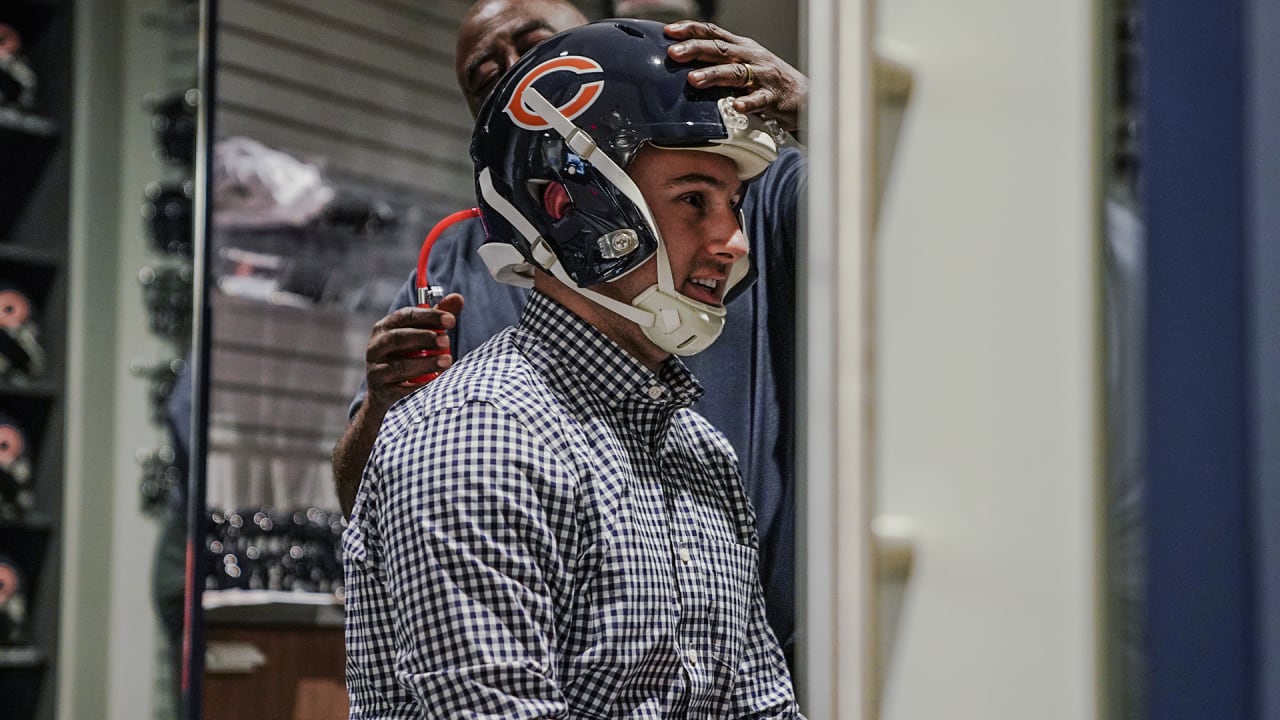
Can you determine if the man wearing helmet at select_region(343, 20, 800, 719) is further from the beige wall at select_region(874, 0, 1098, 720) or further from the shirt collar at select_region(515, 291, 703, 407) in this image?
the beige wall at select_region(874, 0, 1098, 720)

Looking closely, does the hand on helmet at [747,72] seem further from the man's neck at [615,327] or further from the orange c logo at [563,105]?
the man's neck at [615,327]

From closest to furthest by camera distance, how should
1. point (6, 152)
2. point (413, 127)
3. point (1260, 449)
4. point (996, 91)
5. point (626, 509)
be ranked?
point (1260, 449) < point (996, 91) < point (626, 509) < point (413, 127) < point (6, 152)

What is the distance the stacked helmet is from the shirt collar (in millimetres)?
32

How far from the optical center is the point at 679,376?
1444 mm

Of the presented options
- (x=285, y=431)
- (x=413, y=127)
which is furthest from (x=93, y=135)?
(x=413, y=127)

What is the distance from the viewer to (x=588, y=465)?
1394 millimetres

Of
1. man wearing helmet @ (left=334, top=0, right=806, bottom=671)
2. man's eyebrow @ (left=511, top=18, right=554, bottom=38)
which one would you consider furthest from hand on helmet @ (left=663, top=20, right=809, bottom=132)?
man's eyebrow @ (left=511, top=18, right=554, bottom=38)

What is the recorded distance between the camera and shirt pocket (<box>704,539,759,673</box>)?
1.40 m

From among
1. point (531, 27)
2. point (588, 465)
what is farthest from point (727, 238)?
point (531, 27)

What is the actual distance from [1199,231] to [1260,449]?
121mm

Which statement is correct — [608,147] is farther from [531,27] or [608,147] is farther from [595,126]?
[531,27]

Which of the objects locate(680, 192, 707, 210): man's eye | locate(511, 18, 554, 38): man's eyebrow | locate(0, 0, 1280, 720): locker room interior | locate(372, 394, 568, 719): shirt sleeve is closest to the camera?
locate(0, 0, 1280, 720): locker room interior

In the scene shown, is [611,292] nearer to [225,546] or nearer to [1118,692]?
[1118,692]

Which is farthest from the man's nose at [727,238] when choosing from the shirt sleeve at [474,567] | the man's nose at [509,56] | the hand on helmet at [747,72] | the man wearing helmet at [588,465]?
the man's nose at [509,56]
